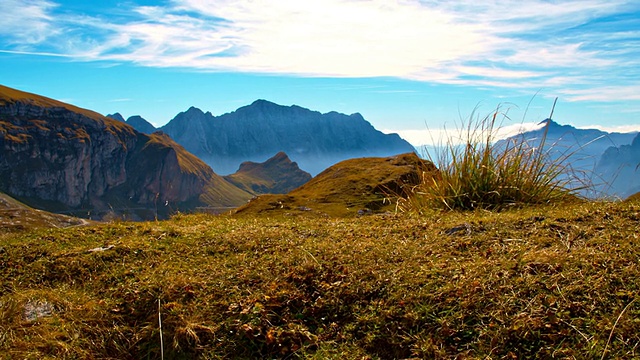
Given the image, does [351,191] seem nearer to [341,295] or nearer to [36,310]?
[341,295]

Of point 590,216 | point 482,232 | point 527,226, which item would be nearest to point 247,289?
point 482,232

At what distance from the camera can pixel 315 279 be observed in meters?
6.09

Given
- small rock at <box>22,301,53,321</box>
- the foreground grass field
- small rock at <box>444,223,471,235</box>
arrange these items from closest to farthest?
the foreground grass field < small rock at <box>22,301,53,321</box> < small rock at <box>444,223,471,235</box>

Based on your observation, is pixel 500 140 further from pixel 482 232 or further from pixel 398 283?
pixel 398 283

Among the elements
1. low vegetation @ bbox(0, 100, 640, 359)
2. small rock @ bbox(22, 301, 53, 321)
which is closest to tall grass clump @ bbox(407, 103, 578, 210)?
low vegetation @ bbox(0, 100, 640, 359)

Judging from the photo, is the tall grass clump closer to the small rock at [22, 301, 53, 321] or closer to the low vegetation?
the low vegetation

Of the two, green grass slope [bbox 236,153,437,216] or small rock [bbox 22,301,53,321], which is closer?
small rock [bbox 22,301,53,321]

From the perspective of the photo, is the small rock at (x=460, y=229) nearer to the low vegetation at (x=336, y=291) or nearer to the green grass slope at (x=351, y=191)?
the low vegetation at (x=336, y=291)

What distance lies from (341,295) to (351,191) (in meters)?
15.5

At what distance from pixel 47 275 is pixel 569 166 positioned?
1120 centimetres

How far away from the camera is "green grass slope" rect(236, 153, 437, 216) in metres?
18.6

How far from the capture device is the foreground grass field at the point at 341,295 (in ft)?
15.8

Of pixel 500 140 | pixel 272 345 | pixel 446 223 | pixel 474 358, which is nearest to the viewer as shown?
pixel 474 358

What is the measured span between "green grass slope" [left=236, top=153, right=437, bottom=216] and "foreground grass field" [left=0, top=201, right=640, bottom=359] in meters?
9.79
